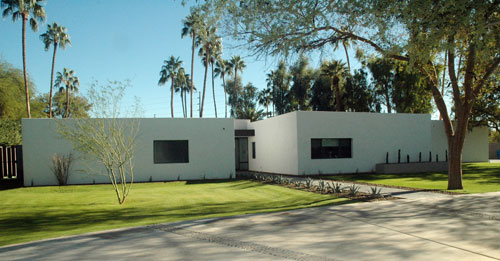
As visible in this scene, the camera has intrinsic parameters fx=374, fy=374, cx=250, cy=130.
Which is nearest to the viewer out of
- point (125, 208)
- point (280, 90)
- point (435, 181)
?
point (125, 208)

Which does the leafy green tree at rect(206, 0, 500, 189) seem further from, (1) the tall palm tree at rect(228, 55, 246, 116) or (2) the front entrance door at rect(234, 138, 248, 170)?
(1) the tall palm tree at rect(228, 55, 246, 116)

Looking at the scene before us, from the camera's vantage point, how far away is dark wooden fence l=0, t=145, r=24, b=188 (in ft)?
62.7

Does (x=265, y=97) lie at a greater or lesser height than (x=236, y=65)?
lesser

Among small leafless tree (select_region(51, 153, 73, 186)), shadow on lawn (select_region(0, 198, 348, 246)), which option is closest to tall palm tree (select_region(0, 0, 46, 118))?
small leafless tree (select_region(51, 153, 73, 186))

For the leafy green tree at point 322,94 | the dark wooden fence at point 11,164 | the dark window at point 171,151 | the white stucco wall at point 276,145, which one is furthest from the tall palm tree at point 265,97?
the dark wooden fence at point 11,164

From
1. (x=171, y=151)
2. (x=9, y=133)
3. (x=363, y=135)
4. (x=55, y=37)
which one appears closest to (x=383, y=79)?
(x=363, y=135)

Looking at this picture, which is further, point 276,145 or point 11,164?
point 276,145

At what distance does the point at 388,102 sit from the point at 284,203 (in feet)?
85.3

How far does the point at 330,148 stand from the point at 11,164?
667 inches

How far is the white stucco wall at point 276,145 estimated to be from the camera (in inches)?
771

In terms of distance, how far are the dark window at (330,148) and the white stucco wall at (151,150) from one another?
4.37 m

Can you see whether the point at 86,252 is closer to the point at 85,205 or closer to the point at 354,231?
the point at 354,231

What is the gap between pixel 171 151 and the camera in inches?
744

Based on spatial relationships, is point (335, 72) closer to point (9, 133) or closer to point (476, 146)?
point (476, 146)
